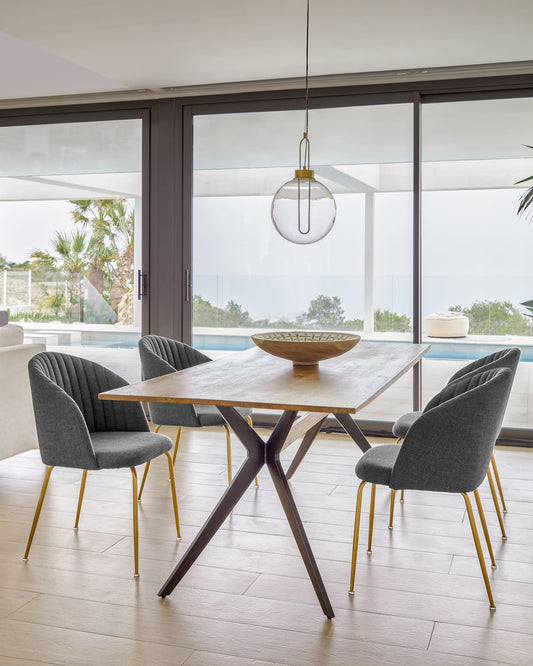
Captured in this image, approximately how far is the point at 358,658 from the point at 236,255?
388 centimetres

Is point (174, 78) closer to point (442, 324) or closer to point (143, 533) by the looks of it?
point (442, 324)

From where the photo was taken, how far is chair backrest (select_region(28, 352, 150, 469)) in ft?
9.70

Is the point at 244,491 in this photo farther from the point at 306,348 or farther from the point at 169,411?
the point at 169,411

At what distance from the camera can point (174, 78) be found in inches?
210

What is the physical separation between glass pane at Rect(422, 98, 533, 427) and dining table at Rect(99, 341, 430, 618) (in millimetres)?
1985

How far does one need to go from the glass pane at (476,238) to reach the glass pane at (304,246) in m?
0.19

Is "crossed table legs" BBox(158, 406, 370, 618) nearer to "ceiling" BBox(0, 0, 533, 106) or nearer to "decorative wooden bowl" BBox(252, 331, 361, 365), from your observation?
"decorative wooden bowl" BBox(252, 331, 361, 365)

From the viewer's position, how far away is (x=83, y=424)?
295cm

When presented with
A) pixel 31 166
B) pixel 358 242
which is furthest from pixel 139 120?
pixel 358 242

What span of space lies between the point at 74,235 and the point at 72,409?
3.46m

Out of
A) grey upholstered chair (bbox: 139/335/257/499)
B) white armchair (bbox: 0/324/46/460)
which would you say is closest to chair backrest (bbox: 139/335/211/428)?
grey upholstered chair (bbox: 139/335/257/499)

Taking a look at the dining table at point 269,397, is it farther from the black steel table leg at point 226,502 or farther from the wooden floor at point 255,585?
the wooden floor at point 255,585

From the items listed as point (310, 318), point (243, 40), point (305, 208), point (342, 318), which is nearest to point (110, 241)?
point (310, 318)

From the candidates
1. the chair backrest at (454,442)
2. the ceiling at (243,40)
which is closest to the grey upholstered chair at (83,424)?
the chair backrest at (454,442)
